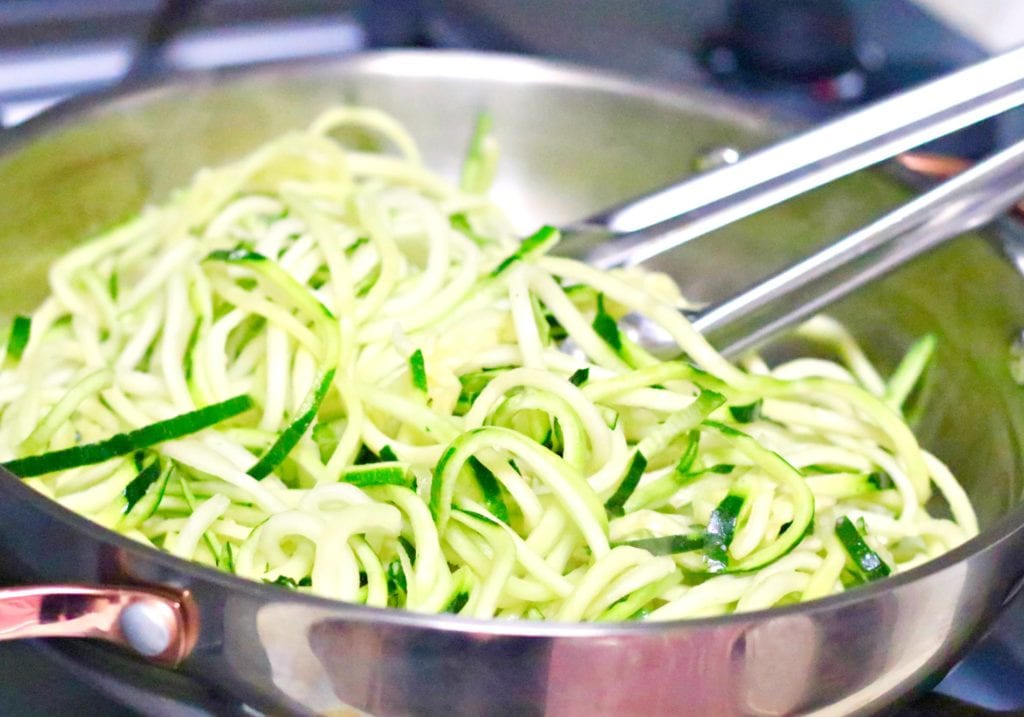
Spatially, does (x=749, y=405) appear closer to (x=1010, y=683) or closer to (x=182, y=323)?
(x=1010, y=683)

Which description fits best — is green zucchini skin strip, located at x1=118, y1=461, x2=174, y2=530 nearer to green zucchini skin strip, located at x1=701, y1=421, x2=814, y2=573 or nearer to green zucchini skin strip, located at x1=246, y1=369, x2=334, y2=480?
green zucchini skin strip, located at x1=246, y1=369, x2=334, y2=480

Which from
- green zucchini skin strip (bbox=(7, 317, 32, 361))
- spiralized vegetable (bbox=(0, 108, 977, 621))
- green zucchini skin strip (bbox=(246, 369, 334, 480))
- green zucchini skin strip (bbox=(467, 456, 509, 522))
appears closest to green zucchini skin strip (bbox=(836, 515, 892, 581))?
spiralized vegetable (bbox=(0, 108, 977, 621))

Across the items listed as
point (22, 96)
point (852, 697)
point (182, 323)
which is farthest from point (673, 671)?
point (22, 96)

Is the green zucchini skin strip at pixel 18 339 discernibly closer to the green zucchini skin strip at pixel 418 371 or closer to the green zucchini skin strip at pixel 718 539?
the green zucchini skin strip at pixel 418 371

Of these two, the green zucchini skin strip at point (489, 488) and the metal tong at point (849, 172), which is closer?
the green zucchini skin strip at point (489, 488)

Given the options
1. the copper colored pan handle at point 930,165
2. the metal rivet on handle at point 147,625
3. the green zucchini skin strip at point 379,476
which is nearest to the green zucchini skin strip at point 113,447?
the green zucchini skin strip at point 379,476

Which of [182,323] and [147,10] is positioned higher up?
[147,10]

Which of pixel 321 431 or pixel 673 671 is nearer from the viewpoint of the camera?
pixel 673 671
